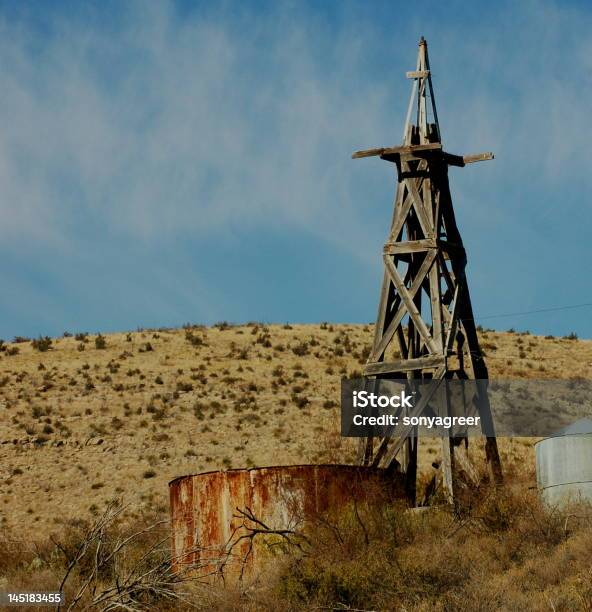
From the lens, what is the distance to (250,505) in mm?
15219

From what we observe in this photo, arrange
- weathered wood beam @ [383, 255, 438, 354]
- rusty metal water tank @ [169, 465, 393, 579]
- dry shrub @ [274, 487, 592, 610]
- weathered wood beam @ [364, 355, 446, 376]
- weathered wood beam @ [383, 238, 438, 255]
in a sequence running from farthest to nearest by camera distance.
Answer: weathered wood beam @ [383, 238, 438, 255]
weathered wood beam @ [383, 255, 438, 354]
weathered wood beam @ [364, 355, 446, 376]
rusty metal water tank @ [169, 465, 393, 579]
dry shrub @ [274, 487, 592, 610]

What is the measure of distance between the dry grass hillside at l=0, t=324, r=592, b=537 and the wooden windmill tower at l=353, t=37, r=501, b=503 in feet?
23.3

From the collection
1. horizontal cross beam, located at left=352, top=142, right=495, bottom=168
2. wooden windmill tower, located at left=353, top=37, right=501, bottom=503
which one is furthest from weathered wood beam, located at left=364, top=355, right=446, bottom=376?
horizontal cross beam, located at left=352, top=142, right=495, bottom=168

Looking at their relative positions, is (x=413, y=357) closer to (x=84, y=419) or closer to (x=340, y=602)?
(x=340, y=602)

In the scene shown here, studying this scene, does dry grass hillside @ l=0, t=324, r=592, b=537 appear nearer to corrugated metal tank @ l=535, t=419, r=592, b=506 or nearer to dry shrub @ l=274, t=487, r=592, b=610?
dry shrub @ l=274, t=487, r=592, b=610

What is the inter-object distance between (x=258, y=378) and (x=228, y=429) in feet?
19.5

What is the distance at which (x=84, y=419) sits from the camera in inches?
1277

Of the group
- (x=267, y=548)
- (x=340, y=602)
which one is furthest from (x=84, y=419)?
(x=340, y=602)

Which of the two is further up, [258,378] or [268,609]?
[258,378]

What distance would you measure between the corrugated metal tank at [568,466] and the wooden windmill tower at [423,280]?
1.75 meters

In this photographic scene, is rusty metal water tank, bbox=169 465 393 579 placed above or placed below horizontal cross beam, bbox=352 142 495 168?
below

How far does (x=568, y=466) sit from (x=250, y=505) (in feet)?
17.4

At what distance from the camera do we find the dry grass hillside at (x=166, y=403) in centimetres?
2709

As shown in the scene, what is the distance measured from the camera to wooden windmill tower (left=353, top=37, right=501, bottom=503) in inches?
732
